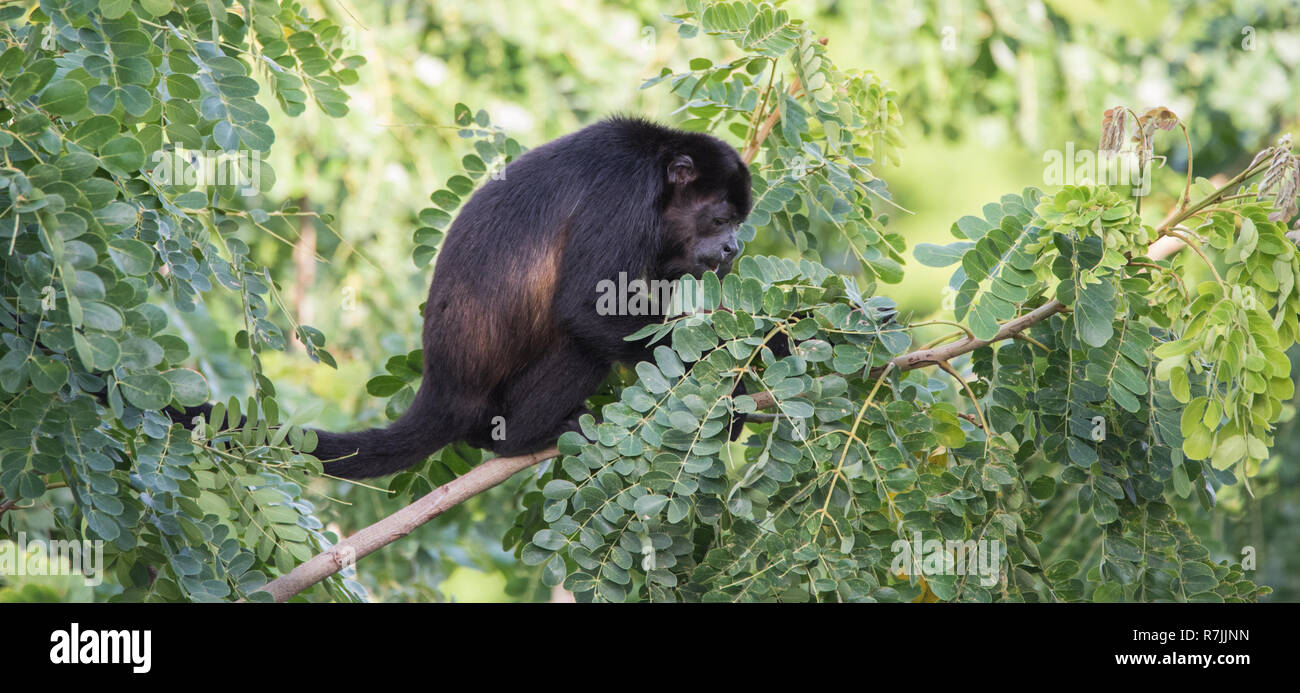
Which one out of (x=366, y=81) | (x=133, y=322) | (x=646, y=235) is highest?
(x=366, y=81)

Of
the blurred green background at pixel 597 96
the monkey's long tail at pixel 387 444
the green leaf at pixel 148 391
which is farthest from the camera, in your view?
the blurred green background at pixel 597 96

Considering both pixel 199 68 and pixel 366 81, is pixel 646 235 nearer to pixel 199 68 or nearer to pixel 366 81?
pixel 199 68

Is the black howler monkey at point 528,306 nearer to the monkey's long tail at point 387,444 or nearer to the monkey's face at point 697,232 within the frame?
the monkey's long tail at point 387,444

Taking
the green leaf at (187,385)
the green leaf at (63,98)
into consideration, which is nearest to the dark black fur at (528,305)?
the green leaf at (187,385)

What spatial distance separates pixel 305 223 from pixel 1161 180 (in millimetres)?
5685

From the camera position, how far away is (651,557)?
249 centimetres

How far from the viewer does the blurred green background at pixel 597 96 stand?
635cm

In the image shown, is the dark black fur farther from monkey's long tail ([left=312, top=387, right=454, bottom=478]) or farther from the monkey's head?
the monkey's head

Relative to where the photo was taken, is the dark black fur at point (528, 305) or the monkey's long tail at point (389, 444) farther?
the dark black fur at point (528, 305)

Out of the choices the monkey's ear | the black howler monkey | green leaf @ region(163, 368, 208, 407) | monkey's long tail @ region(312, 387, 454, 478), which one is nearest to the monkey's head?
the monkey's ear

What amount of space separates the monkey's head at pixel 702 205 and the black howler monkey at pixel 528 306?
0.63 feet

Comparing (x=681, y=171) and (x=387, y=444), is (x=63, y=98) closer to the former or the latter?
(x=387, y=444)

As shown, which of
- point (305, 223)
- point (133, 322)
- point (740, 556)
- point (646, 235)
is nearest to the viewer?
point (133, 322)

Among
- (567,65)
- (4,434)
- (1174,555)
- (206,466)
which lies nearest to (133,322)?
(4,434)
